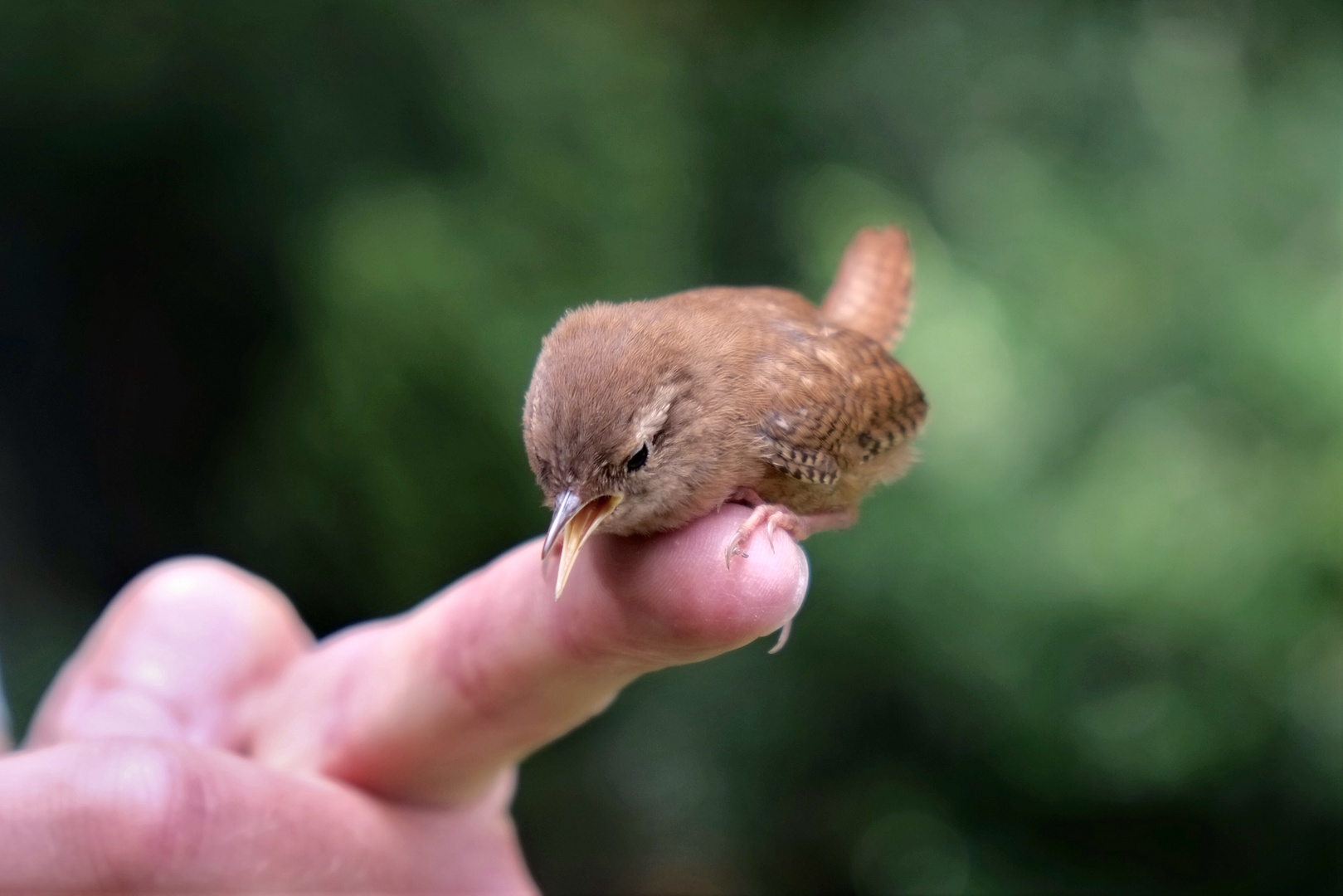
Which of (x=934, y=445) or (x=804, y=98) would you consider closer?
(x=934, y=445)

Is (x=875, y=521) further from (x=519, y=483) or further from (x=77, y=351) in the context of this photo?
(x=77, y=351)

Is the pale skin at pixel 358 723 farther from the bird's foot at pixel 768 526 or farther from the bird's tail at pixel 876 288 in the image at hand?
the bird's tail at pixel 876 288

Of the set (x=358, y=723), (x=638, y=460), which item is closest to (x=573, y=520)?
(x=638, y=460)

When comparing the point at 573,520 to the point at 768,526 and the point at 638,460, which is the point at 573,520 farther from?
the point at 768,526

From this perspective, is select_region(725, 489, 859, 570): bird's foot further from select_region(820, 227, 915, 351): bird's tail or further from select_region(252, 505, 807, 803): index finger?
select_region(820, 227, 915, 351): bird's tail

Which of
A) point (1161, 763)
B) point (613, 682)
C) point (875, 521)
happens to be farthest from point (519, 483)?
point (1161, 763)

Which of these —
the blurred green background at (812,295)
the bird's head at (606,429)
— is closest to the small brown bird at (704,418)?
the bird's head at (606,429)
